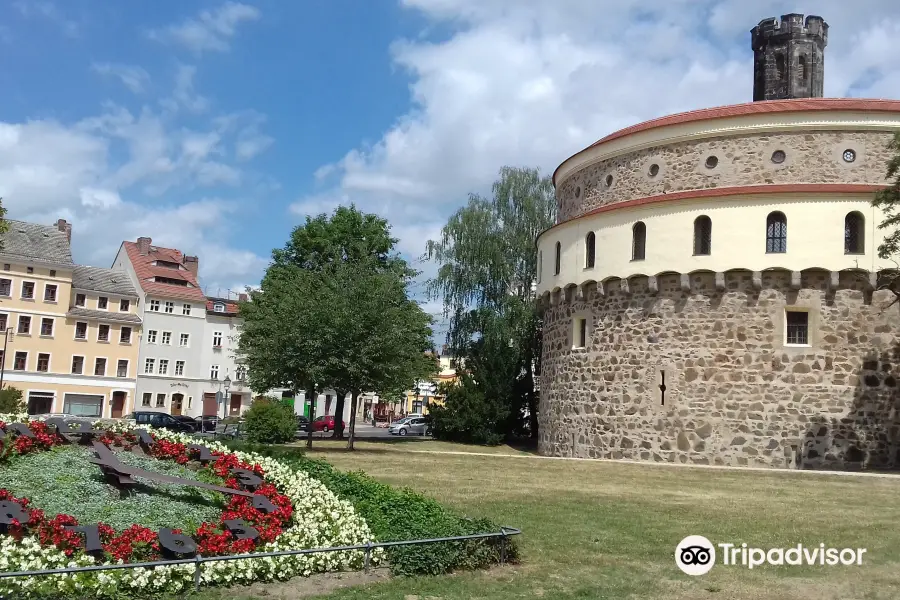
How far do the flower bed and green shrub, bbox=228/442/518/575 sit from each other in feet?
0.92

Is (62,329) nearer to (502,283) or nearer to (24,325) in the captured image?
(24,325)

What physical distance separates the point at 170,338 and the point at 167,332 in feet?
1.59

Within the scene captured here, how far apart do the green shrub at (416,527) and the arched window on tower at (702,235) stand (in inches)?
665

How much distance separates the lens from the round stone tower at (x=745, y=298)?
81.9ft

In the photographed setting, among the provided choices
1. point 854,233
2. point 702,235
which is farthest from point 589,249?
point 854,233

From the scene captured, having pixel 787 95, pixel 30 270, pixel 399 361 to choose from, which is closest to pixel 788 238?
pixel 399 361

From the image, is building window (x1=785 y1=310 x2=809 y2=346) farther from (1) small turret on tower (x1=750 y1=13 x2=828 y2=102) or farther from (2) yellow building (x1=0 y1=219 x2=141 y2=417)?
(2) yellow building (x1=0 y1=219 x2=141 y2=417)

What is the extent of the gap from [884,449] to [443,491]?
1580cm

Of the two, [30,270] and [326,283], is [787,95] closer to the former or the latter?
[326,283]

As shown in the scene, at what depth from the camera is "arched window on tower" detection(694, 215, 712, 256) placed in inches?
1035

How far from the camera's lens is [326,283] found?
28547 millimetres

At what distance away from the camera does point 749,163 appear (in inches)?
1072

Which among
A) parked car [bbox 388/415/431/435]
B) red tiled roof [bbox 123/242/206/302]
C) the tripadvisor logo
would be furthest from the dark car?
the tripadvisor logo

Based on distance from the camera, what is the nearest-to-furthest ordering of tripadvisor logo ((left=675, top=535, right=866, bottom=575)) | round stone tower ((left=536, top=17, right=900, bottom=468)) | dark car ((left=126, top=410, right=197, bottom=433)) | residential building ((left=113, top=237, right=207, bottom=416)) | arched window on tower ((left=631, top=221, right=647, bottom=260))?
tripadvisor logo ((left=675, top=535, right=866, bottom=575)), round stone tower ((left=536, top=17, right=900, bottom=468)), arched window on tower ((left=631, top=221, right=647, bottom=260)), dark car ((left=126, top=410, right=197, bottom=433)), residential building ((left=113, top=237, right=207, bottom=416))
